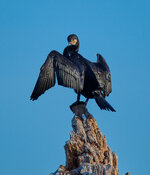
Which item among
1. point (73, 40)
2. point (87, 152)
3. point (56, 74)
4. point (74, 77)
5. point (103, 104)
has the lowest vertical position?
point (87, 152)

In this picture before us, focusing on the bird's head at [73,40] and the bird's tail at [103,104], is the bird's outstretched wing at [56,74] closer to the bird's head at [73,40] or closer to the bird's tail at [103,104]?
the bird's tail at [103,104]

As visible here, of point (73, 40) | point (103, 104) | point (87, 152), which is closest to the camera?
point (87, 152)

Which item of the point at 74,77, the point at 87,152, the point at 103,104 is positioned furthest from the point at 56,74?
the point at 87,152

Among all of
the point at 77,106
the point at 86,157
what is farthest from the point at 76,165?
the point at 77,106

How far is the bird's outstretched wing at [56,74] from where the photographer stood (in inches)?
492

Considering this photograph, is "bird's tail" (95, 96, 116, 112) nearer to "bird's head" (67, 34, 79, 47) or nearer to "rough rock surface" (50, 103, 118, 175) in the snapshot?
"rough rock surface" (50, 103, 118, 175)

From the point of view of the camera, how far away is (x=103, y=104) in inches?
484

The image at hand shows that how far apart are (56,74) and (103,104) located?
1282 millimetres

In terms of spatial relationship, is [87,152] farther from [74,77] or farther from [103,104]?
[74,77]

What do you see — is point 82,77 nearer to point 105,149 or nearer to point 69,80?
point 69,80

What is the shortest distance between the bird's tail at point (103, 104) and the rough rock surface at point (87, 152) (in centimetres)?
90

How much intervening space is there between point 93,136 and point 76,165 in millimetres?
684

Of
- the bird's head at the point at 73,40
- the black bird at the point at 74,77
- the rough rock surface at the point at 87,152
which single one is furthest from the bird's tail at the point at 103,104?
the bird's head at the point at 73,40

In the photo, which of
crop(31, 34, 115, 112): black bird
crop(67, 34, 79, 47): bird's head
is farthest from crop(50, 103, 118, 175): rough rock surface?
crop(67, 34, 79, 47): bird's head
